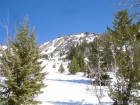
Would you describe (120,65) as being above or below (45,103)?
above

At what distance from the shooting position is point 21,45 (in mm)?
11938

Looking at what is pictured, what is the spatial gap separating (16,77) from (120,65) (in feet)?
21.0

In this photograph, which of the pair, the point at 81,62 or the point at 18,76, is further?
the point at 81,62

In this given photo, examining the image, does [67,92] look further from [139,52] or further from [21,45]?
[139,52]

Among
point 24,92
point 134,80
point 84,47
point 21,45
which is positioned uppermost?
point 84,47

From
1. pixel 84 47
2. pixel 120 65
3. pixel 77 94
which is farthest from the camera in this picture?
pixel 84 47

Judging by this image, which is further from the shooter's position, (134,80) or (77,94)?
(77,94)

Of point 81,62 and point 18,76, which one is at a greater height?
point 81,62

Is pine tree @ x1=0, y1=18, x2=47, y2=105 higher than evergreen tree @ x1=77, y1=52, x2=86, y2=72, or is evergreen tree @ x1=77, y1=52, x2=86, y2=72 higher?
evergreen tree @ x1=77, y1=52, x2=86, y2=72

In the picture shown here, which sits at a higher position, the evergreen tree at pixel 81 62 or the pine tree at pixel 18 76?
the evergreen tree at pixel 81 62

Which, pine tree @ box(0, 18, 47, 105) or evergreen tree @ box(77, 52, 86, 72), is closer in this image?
pine tree @ box(0, 18, 47, 105)

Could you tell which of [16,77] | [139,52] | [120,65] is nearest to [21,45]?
[16,77]

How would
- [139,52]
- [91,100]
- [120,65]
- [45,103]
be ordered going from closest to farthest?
[139,52]
[120,65]
[45,103]
[91,100]

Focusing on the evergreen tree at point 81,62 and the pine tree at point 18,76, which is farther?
the evergreen tree at point 81,62
